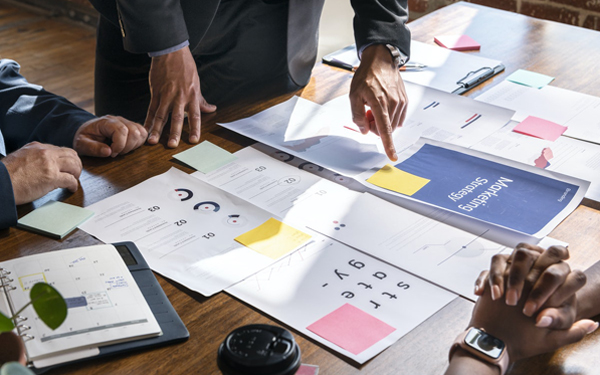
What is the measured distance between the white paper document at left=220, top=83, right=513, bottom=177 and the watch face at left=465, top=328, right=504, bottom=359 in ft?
1.55

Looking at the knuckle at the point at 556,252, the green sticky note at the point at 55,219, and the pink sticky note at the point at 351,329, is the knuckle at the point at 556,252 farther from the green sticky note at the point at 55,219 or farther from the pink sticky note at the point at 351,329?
the green sticky note at the point at 55,219

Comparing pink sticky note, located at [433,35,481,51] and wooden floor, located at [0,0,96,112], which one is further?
wooden floor, located at [0,0,96,112]

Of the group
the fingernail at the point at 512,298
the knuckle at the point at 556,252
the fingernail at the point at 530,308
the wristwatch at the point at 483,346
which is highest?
the knuckle at the point at 556,252

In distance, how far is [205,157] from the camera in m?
1.20

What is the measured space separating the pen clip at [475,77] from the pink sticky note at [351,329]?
35.4 inches

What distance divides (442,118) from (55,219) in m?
0.83

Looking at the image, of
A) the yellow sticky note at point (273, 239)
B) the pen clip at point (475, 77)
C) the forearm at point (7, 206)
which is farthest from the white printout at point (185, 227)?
the pen clip at point (475, 77)

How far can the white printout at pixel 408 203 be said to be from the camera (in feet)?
3.11

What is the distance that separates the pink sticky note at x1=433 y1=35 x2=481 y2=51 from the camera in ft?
5.70

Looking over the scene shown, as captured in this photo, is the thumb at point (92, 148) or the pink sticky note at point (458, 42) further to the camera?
the pink sticky note at point (458, 42)

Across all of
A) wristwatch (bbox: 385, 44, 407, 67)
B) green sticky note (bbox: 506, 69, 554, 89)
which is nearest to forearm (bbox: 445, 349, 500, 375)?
wristwatch (bbox: 385, 44, 407, 67)

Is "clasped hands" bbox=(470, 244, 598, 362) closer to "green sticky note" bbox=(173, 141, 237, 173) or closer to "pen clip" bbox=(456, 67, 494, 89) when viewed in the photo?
"green sticky note" bbox=(173, 141, 237, 173)

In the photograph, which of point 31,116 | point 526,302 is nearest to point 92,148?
point 31,116

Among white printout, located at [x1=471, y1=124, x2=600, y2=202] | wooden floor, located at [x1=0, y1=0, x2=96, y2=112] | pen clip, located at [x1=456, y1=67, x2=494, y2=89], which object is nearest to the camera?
white printout, located at [x1=471, y1=124, x2=600, y2=202]
